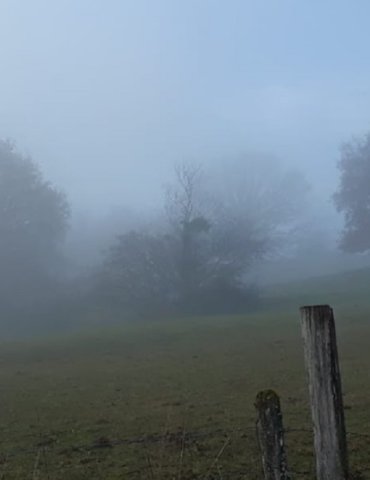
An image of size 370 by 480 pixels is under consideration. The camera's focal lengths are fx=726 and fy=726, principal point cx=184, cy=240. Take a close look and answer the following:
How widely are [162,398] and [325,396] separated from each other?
481 inches

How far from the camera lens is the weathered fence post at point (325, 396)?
540 centimetres

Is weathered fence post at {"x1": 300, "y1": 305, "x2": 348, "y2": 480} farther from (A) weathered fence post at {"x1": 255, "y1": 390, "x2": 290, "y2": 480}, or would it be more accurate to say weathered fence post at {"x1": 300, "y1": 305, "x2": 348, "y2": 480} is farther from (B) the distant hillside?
(B) the distant hillside

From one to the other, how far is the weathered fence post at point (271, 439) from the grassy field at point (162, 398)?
2329 mm

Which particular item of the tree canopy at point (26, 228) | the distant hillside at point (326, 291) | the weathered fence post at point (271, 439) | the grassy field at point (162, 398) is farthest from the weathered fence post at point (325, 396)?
the tree canopy at point (26, 228)

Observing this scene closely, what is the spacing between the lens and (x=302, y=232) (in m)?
95.7

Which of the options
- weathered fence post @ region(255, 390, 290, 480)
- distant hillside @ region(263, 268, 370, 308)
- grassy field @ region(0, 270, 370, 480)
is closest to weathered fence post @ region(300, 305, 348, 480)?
weathered fence post @ region(255, 390, 290, 480)

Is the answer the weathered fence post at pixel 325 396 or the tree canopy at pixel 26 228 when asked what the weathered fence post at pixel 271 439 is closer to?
the weathered fence post at pixel 325 396

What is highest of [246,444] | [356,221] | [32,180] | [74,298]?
[32,180]

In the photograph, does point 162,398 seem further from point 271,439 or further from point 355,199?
point 355,199

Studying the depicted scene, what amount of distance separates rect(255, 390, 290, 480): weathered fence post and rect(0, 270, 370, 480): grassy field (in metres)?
2.33

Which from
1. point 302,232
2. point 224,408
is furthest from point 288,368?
point 302,232

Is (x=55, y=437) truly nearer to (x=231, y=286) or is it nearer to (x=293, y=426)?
(x=293, y=426)

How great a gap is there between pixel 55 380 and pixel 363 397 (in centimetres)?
1121

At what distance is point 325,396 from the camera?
542 cm
